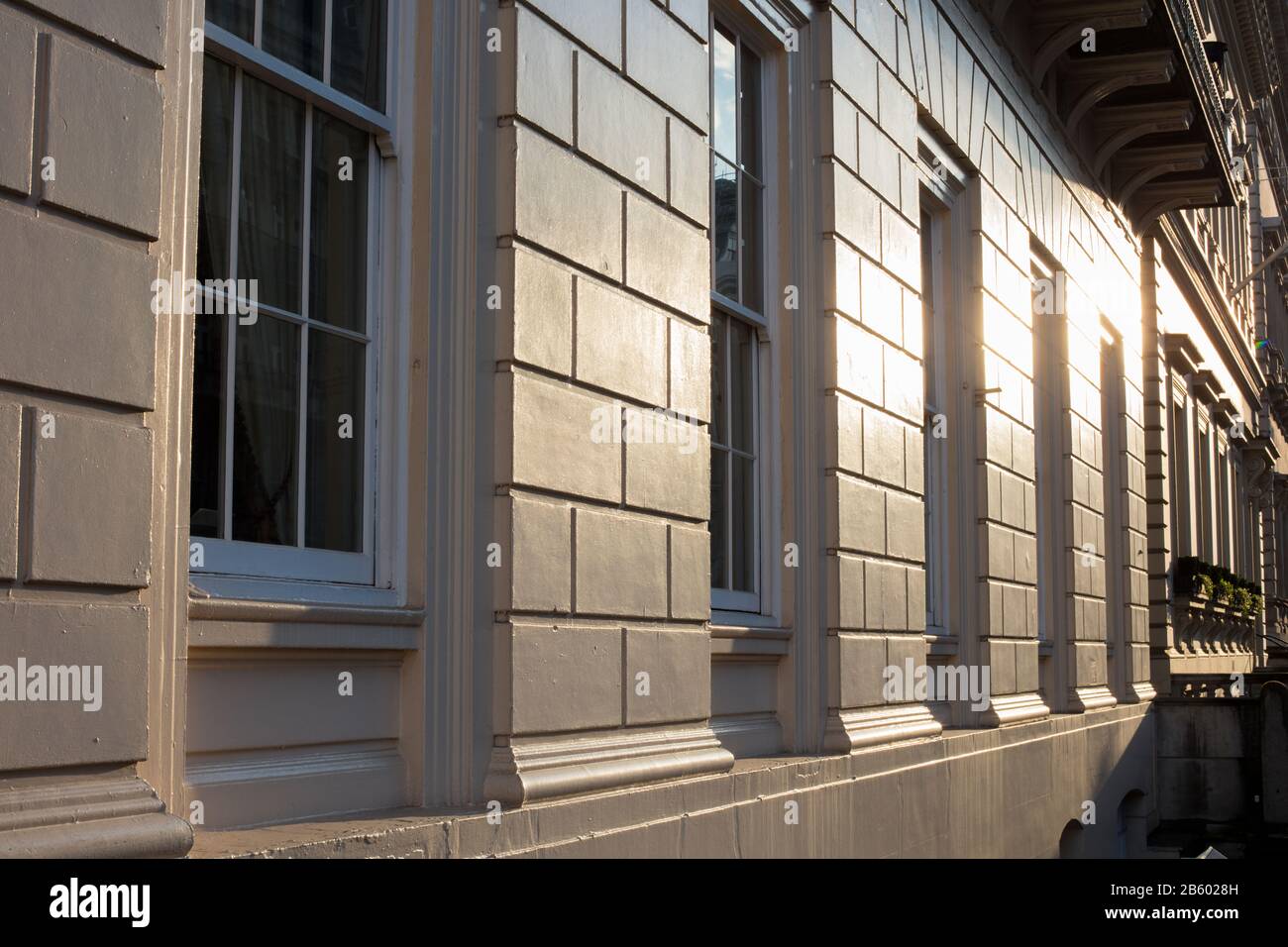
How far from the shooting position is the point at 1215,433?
2536cm

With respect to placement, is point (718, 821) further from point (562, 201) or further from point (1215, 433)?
point (1215, 433)

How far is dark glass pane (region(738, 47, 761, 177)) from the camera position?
7.80m

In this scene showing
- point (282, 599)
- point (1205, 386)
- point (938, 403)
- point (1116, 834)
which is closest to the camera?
point (282, 599)

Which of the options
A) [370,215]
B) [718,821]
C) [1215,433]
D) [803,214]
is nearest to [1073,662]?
[803,214]

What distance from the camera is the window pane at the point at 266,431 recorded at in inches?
169

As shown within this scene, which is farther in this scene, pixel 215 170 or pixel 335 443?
pixel 335 443

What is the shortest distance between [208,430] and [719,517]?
11.3ft

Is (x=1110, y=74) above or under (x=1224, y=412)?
above

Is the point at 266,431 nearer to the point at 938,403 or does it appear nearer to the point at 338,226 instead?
the point at 338,226

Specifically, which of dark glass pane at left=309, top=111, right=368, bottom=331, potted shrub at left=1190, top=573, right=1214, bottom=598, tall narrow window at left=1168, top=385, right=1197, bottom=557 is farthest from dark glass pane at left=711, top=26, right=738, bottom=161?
tall narrow window at left=1168, top=385, right=1197, bottom=557

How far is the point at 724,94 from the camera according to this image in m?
7.56

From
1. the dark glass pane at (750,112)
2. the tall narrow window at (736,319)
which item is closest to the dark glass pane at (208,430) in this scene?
the tall narrow window at (736,319)

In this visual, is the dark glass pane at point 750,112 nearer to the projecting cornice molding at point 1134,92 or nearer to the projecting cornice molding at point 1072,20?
the projecting cornice molding at point 1134,92

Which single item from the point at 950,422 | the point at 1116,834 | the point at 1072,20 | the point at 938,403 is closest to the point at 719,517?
the point at 938,403
